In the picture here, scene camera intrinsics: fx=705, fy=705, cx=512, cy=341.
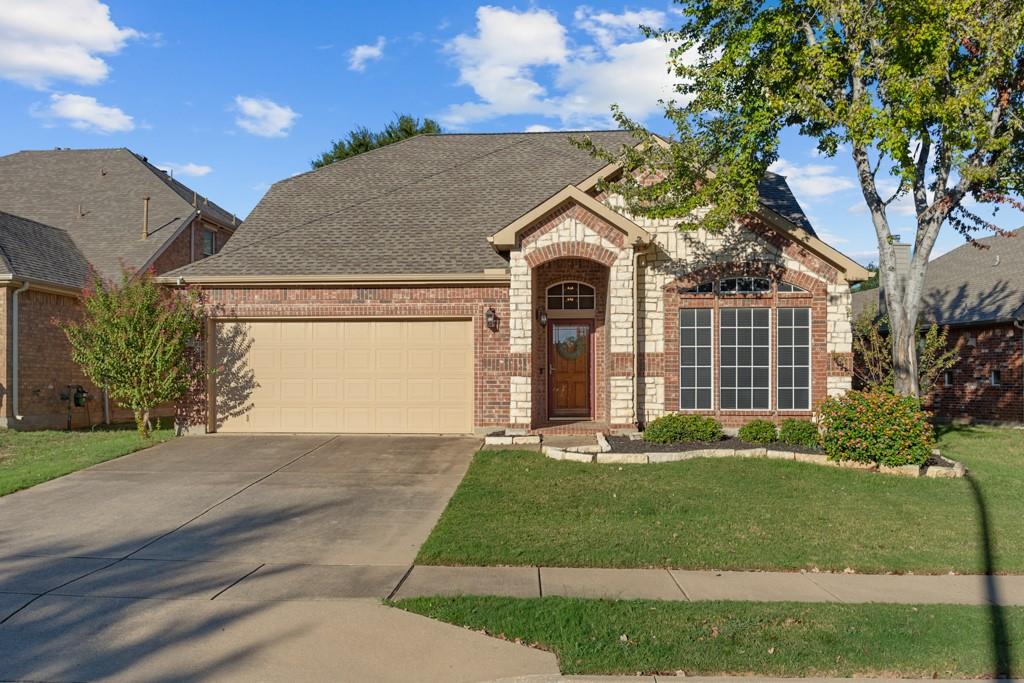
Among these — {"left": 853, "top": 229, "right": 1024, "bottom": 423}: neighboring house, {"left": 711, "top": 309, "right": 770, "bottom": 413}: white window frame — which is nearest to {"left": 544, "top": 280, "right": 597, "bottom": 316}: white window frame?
{"left": 711, "top": 309, "right": 770, "bottom": 413}: white window frame

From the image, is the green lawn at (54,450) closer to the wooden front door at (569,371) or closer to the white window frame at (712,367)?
the wooden front door at (569,371)

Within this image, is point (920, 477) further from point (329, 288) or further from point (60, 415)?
point (60, 415)

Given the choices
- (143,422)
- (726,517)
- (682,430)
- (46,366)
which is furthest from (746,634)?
(46,366)

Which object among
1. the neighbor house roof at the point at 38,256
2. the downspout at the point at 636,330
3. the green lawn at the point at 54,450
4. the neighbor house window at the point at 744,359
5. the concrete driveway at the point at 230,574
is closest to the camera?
the concrete driveway at the point at 230,574

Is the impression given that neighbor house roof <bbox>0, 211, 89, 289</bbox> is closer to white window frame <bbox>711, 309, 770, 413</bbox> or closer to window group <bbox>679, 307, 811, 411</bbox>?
window group <bbox>679, 307, 811, 411</bbox>

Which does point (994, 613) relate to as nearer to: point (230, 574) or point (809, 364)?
point (230, 574)

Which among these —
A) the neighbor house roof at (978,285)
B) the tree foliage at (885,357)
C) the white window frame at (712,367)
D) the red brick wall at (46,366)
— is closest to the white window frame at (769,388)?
the white window frame at (712,367)

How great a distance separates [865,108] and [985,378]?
1116 cm

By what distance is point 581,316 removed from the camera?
14914 mm

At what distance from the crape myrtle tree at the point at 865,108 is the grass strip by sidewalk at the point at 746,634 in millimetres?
8106

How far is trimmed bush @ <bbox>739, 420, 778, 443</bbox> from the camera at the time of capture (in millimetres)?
12641

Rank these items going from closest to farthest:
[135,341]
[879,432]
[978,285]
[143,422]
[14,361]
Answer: [879,432], [135,341], [143,422], [14,361], [978,285]

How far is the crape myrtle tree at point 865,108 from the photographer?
37.4 ft

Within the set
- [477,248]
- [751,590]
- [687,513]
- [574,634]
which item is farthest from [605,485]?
[477,248]
